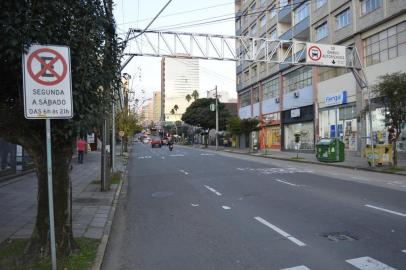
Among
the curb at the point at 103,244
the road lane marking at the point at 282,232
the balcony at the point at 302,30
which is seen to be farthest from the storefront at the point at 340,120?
the curb at the point at 103,244

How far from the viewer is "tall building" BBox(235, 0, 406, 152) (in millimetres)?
28906

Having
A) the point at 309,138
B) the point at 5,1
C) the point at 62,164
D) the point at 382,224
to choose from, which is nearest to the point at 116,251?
the point at 62,164

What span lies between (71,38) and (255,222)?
207 inches

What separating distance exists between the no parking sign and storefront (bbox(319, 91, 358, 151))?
2997cm

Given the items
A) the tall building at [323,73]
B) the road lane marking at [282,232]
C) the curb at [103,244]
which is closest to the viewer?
the curb at [103,244]

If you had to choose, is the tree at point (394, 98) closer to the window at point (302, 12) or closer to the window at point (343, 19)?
the window at point (343, 19)

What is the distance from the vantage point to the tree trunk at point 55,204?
6145mm

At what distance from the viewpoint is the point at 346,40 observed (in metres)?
33.3

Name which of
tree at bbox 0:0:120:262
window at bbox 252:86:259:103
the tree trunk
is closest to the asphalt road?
the tree trunk

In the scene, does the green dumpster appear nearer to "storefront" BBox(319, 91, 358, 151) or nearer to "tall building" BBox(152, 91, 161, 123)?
"storefront" BBox(319, 91, 358, 151)

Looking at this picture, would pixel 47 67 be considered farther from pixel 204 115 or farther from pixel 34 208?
pixel 204 115

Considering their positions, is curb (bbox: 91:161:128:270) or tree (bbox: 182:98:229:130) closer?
curb (bbox: 91:161:128:270)

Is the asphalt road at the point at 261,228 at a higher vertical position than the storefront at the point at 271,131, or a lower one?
lower

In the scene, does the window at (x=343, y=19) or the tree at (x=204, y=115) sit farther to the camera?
the tree at (x=204, y=115)
